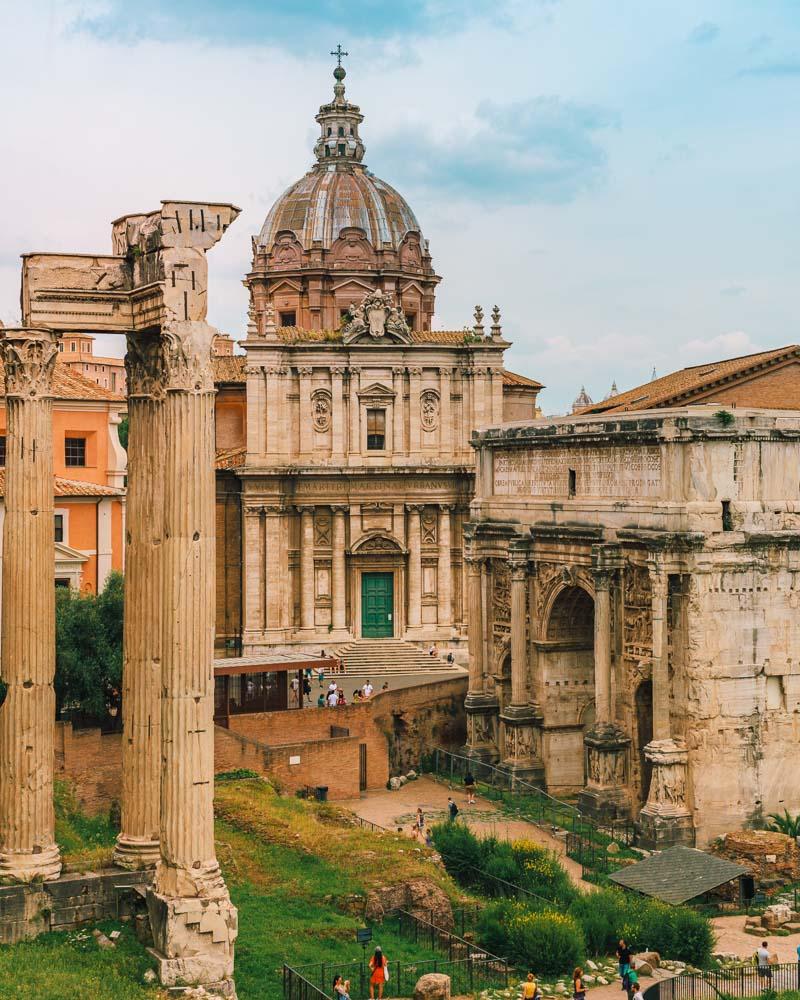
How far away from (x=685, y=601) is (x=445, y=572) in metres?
19.5

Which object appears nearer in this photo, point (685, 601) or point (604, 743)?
point (685, 601)

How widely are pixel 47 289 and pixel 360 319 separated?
35.5m

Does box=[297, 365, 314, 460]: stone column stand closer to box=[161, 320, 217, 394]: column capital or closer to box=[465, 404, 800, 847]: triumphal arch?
box=[465, 404, 800, 847]: triumphal arch

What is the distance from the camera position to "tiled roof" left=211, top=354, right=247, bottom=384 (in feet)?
192

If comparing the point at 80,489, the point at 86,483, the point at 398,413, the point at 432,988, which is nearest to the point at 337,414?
the point at 398,413

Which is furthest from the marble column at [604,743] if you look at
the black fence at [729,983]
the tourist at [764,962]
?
the black fence at [729,983]

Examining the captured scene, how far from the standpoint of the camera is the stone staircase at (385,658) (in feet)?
170

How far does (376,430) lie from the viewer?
55250 mm

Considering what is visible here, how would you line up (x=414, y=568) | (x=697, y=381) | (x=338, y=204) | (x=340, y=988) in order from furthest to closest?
(x=338, y=204) → (x=414, y=568) → (x=697, y=381) → (x=340, y=988)

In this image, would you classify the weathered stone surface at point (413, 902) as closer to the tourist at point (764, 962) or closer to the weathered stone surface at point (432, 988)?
the weathered stone surface at point (432, 988)

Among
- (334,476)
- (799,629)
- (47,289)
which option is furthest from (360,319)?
(47,289)

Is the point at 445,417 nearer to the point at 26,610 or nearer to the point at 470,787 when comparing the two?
the point at 470,787

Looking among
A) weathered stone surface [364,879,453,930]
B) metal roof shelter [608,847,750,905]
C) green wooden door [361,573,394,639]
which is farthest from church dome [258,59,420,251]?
weathered stone surface [364,879,453,930]

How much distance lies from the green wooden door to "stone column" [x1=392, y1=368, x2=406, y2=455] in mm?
4757
